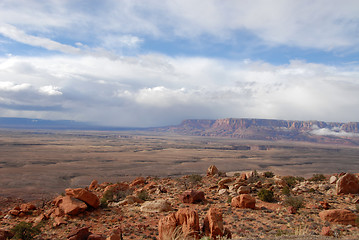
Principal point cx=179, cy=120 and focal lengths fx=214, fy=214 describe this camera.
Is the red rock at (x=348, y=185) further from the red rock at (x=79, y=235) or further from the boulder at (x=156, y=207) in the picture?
the red rock at (x=79, y=235)

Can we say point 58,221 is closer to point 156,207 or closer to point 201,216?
point 156,207

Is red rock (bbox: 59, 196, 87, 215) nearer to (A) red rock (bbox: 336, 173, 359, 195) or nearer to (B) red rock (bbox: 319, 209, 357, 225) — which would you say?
(B) red rock (bbox: 319, 209, 357, 225)

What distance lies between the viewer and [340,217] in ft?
35.7

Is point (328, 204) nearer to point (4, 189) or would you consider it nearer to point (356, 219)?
point (356, 219)

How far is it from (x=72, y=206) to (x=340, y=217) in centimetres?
1489

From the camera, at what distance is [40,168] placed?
48844 millimetres

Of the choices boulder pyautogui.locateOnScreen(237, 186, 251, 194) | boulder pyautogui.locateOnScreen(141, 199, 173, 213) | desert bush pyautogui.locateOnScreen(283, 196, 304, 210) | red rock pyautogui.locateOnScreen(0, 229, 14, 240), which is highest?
desert bush pyautogui.locateOnScreen(283, 196, 304, 210)

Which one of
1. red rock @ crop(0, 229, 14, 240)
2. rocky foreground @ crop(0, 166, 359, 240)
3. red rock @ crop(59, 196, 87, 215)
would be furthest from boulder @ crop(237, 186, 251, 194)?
red rock @ crop(0, 229, 14, 240)

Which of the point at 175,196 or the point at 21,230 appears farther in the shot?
the point at 175,196

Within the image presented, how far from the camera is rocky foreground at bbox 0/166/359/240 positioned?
8.66 meters

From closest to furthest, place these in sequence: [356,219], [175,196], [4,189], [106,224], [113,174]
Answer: [356,219], [106,224], [175,196], [4,189], [113,174]

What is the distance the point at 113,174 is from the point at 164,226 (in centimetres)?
4017

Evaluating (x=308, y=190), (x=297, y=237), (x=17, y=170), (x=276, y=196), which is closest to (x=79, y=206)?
(x=297, y=237)

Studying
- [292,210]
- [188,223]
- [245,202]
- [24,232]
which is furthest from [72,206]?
[292,210]
